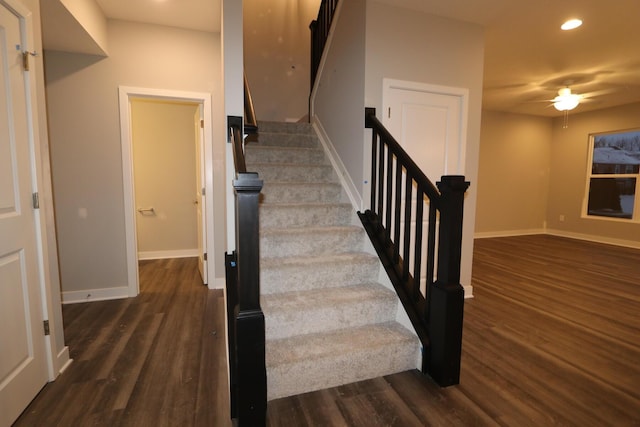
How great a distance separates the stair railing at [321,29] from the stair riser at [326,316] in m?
2.97

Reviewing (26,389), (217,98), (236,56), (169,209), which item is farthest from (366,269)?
(169,209)

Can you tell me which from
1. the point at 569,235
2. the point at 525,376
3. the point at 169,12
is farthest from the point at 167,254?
the point at 569,235

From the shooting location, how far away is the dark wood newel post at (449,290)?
68.4 inches

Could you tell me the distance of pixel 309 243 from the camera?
A: 2.45 metres

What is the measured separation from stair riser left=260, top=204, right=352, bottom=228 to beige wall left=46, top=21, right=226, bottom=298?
0.99 meters

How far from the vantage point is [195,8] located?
2838 millimetres

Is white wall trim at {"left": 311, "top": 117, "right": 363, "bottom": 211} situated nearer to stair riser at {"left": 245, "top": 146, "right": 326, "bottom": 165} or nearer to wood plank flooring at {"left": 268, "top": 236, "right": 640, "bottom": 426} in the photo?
stair riser at {"left": 245, "top": 146, "right": 326, "bottom": 165}

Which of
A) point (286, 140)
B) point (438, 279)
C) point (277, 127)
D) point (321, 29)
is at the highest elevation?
point (321, 29)

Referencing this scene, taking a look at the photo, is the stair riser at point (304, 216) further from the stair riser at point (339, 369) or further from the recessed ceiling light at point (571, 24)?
the recessed ceiling light at point (571, 24)

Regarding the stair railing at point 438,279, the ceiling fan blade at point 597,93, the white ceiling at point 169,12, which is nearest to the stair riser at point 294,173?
the stair railing at point 438,279

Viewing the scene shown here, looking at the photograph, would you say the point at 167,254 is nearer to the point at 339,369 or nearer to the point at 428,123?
the point at 339,369

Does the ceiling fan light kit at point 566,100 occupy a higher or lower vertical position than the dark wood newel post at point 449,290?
higher

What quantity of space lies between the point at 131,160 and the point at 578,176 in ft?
26.6

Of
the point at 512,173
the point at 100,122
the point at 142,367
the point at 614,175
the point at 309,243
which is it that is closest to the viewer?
the point at 142,367
